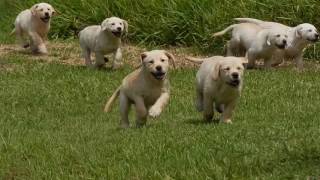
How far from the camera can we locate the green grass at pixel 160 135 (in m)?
7.20

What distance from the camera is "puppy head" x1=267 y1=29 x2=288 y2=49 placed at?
49.0 ft

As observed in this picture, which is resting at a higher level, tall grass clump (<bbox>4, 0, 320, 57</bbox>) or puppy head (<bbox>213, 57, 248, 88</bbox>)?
puppy head (<bbox>213, 57, 248, 88</bbox>)

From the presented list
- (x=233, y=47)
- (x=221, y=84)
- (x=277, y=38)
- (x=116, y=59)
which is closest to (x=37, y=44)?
(x=116, y=59)

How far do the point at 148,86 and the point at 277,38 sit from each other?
6.14 meters

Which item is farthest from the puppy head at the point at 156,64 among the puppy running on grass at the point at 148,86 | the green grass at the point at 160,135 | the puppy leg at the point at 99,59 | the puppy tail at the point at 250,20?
the puppy tail at the point at 250,20

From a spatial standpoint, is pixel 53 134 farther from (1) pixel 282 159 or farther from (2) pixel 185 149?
(1) pixel 282 159

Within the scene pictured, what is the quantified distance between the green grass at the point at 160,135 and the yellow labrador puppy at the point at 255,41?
1547 mm

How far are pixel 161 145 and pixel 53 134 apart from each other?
1.99 metres

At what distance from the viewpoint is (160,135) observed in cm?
863

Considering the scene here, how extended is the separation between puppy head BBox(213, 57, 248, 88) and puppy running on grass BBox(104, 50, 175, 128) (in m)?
0.58

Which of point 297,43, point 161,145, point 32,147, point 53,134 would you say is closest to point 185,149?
point 161,145

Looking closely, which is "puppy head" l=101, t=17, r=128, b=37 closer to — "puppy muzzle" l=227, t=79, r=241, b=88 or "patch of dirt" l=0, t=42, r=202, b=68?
"patch of dirt" l=0, t=42, r=202, b=68

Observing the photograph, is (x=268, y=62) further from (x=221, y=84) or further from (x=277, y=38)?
(x=221, y=84)

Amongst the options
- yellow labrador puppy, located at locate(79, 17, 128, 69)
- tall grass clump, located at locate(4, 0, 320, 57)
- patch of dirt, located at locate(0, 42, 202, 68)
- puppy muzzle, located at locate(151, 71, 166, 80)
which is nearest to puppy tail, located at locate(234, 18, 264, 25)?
tall grass clump, located at locate(4, 0, 320, 57)
